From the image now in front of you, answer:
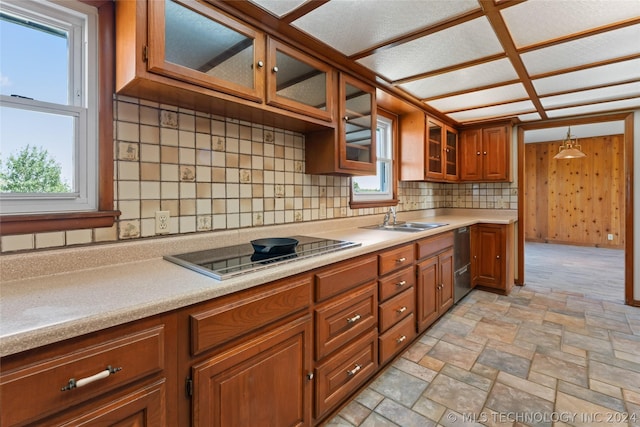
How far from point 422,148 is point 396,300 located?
1757 millimetres

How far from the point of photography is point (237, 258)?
1346 millimetres

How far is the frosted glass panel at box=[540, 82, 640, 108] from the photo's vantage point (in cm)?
250

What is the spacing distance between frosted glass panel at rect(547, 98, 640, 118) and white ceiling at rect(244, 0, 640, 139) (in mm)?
205

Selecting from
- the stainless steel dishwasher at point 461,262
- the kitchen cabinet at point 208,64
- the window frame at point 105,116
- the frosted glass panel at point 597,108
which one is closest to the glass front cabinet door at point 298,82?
the kitchen cabinet at point 208,64

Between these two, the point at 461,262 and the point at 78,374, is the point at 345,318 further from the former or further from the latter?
the point at 461,262

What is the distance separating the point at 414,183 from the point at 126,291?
3.25 m

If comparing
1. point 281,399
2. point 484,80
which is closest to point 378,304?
point 281,399

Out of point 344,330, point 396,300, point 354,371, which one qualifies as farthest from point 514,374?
point 344,330

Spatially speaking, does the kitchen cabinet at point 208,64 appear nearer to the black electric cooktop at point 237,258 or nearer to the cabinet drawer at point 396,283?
the black electric cooktop at point 237,258

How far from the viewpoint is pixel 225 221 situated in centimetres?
168

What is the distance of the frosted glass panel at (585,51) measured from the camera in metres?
1.68

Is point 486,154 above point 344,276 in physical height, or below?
above

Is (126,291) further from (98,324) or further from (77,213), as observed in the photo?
(77,213)

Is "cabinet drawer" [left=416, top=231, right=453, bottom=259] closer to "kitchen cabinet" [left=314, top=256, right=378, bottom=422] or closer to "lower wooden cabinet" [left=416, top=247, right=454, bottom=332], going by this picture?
"lower wooden cabinet" [left=416, top=247, right=454, bottom=332]
